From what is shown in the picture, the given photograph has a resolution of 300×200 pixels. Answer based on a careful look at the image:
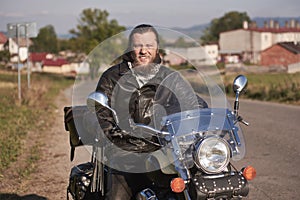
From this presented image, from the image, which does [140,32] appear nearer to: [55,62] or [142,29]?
[142,29]

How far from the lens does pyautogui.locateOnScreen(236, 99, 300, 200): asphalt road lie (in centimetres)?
668

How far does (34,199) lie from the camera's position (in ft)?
21.6

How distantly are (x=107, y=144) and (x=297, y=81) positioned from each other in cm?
1945

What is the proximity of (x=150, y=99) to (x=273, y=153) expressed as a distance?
611 cm

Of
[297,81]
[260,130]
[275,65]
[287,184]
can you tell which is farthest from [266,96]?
[275,65]

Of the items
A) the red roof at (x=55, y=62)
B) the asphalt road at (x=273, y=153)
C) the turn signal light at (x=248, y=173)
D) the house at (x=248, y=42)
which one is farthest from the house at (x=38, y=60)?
the turn signal light at (x=248, y=173)

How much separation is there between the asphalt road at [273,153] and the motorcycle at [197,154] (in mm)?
731

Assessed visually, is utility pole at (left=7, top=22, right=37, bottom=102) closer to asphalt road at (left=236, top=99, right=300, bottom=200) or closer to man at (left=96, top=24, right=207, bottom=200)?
asphalt road at (left=236, top=99, right=300, bottom=200)

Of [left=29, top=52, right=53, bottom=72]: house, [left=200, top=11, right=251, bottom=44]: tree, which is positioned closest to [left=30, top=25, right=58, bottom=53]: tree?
[left=29, top=52, right=53, bottom=72]: house

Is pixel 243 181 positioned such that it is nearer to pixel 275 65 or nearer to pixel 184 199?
pixel 184 199

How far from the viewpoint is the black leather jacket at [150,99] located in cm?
364

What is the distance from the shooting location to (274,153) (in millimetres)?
9281

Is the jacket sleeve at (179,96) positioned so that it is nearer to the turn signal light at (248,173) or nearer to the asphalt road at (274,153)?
the turn signal light at (248,173)

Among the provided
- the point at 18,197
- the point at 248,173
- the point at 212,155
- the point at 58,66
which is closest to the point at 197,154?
the point at 212,155
